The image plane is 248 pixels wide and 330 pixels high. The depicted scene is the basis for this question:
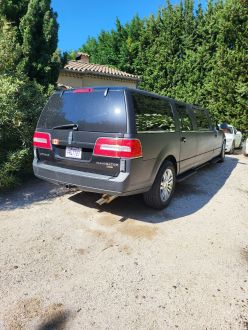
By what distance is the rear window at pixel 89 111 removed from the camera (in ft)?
10.9

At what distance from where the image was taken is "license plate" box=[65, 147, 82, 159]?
358cm

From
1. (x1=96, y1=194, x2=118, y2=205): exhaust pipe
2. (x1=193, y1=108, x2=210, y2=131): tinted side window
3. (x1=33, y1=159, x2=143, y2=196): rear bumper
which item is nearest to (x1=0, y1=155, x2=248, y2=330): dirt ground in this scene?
(x1=96, y1=194, x2=118, y2=205): exhaust pipe

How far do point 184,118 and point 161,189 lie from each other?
67.1 inches

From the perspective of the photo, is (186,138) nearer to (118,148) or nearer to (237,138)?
(118,148)

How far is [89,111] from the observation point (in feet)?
11.6

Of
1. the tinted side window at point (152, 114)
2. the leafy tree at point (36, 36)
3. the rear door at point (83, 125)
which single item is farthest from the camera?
the leafy tree at point (36, 36)

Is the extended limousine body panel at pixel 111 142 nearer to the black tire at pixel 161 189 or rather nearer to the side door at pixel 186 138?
the black tire at pixel 161 189

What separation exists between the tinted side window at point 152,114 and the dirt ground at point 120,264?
4.55 ft

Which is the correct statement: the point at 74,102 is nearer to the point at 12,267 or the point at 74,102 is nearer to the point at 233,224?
the point at 12,267

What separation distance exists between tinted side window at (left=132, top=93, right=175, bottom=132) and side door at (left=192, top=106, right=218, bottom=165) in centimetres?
152

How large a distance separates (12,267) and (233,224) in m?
3.13

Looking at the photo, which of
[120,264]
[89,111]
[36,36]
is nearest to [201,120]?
[89,111]

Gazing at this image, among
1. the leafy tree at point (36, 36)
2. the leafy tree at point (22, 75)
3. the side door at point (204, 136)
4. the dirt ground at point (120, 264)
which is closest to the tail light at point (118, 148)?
the dirt ground at point (120, 264)

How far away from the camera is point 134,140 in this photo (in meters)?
3.26
